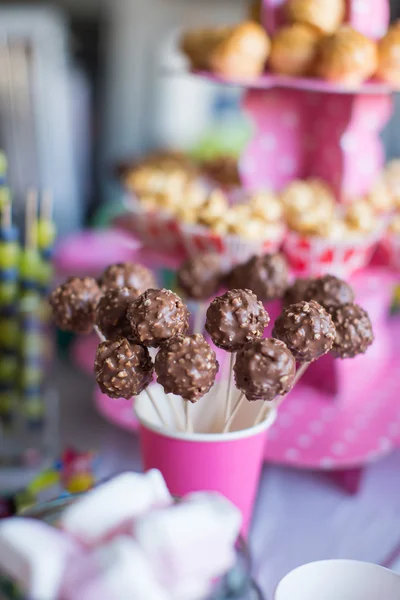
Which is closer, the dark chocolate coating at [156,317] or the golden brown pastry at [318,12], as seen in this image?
the dark chocolate coating at [156,317]

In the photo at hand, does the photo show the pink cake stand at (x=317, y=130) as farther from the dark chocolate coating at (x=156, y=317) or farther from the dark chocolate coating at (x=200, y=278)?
the dark chocolate coating at (x=156, y=317)

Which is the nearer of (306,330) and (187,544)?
(187,544)

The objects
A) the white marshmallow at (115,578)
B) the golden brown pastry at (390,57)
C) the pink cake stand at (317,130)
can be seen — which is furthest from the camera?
the pink cake stand at (317,130)

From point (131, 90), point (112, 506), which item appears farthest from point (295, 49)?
point (131, 90)

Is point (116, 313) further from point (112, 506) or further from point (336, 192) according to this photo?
point (336, 192)

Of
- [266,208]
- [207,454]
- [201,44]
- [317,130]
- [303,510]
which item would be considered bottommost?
→ [303,510]

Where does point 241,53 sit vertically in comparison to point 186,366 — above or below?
above

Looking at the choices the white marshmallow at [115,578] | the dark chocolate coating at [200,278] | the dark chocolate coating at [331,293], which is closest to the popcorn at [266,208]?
the dark chocolate coating at [200,278]
